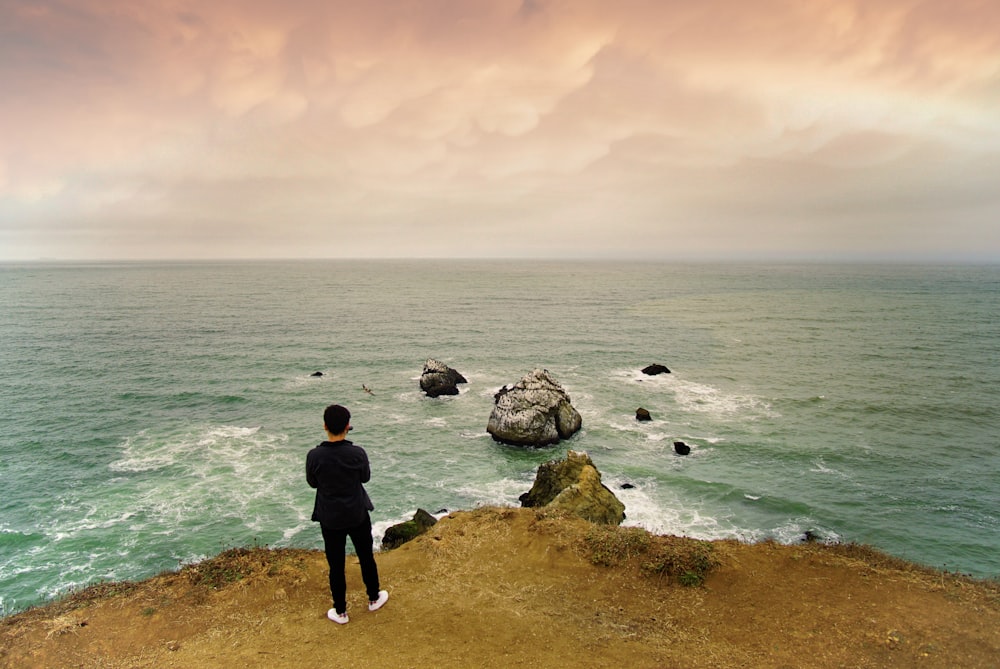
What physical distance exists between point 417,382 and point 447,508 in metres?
24.9

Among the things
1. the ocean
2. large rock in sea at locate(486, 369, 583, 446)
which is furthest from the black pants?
large rock in sea at locate(486, 369, 583, 446)

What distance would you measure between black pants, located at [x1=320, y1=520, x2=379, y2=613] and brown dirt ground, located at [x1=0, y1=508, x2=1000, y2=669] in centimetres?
59

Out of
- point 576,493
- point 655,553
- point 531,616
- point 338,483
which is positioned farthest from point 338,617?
point 576,493

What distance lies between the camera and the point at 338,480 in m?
8.98

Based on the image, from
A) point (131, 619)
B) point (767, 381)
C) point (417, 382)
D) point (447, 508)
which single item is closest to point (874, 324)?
point (767, 381)

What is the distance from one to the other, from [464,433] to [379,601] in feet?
93.3

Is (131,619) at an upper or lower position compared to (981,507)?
upper

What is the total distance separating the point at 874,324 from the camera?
88250 mm

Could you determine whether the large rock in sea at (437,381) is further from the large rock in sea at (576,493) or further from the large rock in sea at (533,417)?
the large rock in sea at (576,493)

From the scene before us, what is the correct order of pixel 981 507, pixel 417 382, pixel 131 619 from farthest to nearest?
pixel 417 382 → pixel 981 507 → pixel 131 619

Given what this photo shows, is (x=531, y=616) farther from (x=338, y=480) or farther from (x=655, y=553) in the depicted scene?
(x=338, y=480)

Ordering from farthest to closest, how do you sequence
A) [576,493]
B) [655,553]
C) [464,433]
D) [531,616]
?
[464,433] → [576,493] → [655,553] → [531,616]

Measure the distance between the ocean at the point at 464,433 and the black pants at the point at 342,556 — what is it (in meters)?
16.7

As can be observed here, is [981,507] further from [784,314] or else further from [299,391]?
[784,314]
